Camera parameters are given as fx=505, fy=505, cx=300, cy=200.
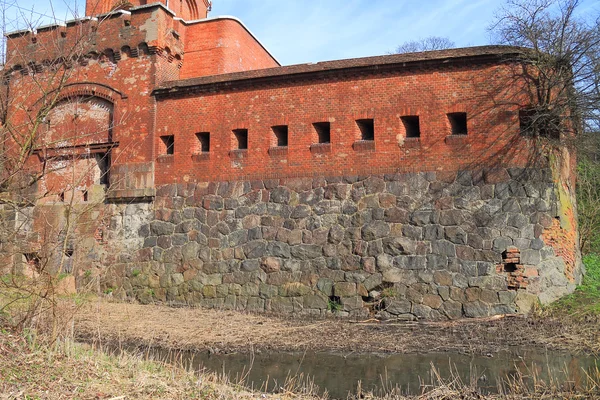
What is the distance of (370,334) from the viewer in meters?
8.70

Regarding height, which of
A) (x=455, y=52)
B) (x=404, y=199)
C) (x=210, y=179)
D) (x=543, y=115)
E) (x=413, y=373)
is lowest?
(x=413, y=373)

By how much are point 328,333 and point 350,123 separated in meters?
4.87

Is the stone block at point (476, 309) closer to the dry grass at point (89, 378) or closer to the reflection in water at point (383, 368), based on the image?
the reflection in water at point (383, 368)

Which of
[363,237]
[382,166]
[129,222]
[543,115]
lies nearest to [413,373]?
[363,237]

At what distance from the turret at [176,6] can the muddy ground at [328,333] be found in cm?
1055

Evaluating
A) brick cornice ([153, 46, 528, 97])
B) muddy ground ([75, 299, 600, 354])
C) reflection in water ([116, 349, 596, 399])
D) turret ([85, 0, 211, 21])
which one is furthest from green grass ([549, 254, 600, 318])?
turret ([85, 0, 211, 21])

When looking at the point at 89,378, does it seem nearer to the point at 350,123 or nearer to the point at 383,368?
the point at 383,368

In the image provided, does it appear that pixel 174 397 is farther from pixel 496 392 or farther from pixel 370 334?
pixel 370 334

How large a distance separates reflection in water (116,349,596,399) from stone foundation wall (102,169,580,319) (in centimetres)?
279

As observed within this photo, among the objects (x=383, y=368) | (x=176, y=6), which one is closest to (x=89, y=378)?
(x=383, y=368)

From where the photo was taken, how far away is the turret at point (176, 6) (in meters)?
16.4

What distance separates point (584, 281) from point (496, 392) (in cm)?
712

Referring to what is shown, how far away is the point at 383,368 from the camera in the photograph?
22.3 feet

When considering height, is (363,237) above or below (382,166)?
below
